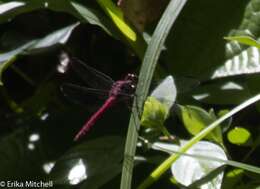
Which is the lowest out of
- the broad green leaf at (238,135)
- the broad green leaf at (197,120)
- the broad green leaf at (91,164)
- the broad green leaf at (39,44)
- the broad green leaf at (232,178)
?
the broad green leaf at (232,178)

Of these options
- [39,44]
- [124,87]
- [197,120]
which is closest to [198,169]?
[197,120]

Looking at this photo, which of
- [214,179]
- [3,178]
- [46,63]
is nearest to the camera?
[214,179]

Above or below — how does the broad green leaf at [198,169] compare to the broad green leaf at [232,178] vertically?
above

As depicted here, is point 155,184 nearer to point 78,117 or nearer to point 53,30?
point 78,117

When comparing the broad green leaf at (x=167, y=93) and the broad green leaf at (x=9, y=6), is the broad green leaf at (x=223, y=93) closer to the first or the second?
Result: the broad green leaf at (x=167, y=93)

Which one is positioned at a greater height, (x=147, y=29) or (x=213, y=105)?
(x=147, y=29)

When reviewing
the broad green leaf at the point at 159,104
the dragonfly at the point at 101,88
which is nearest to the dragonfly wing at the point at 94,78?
the dragonfly at the point at 101,88

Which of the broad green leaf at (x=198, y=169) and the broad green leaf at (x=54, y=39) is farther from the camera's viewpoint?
the broad green leaf at (x=54, y=39)

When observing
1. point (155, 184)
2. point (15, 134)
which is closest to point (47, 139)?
point (15, 134)
